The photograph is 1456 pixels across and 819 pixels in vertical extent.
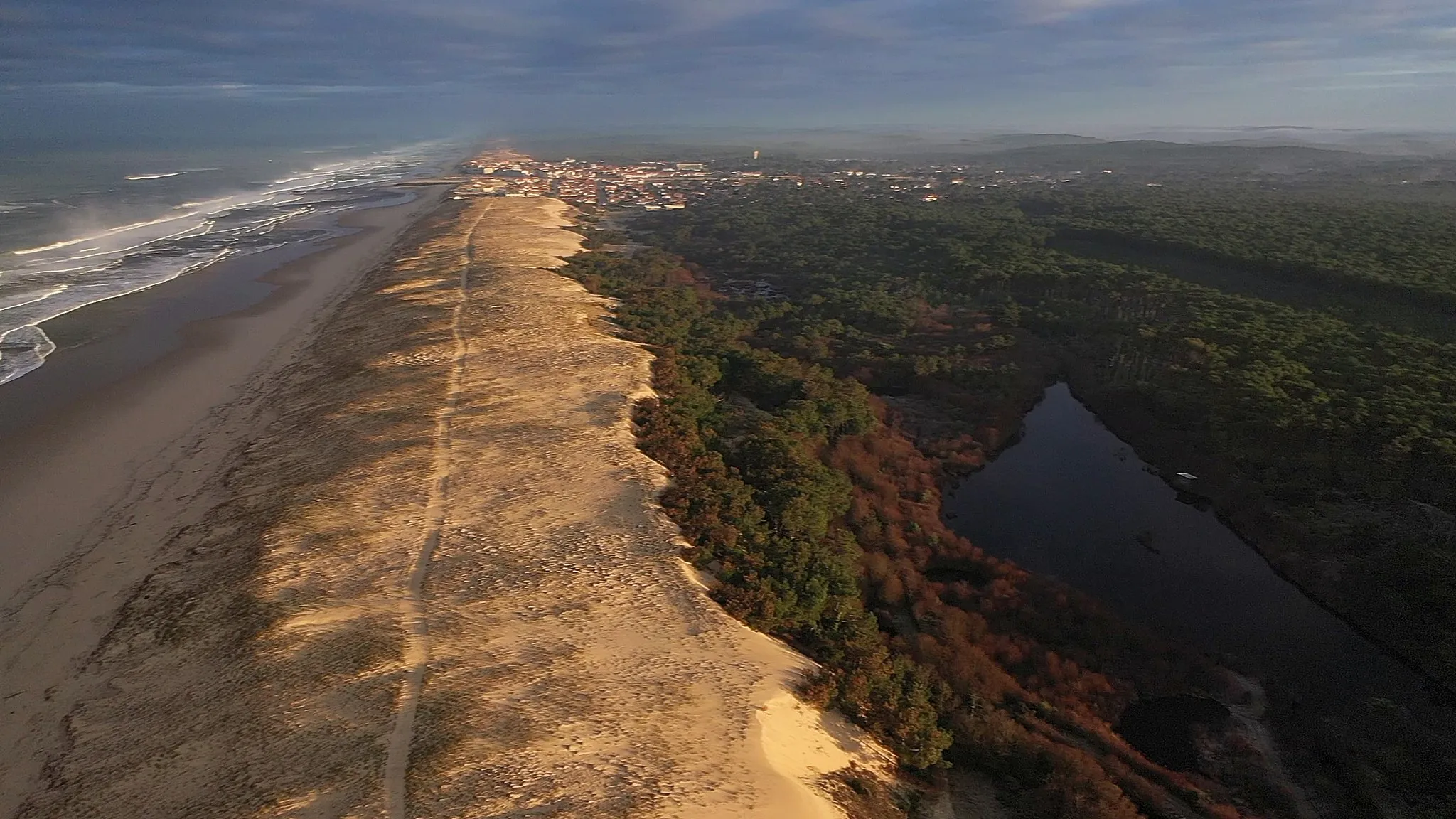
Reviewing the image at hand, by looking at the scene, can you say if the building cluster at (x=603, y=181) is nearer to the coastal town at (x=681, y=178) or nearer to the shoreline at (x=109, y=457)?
the coastal town at (x=681, y=178)

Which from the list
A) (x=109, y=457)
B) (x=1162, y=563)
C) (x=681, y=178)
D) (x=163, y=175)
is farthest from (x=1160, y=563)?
(x=163, y=175)

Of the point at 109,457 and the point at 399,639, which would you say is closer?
the point at 399,639

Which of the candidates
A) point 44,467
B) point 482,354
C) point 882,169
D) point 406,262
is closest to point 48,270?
point 406,262

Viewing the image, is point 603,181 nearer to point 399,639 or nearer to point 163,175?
point 163,175

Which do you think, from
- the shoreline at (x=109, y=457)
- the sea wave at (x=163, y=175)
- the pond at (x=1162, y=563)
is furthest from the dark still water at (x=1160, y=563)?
the sea wave at (x=163, y=175)

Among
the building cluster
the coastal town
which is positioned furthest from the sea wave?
the building cluster
